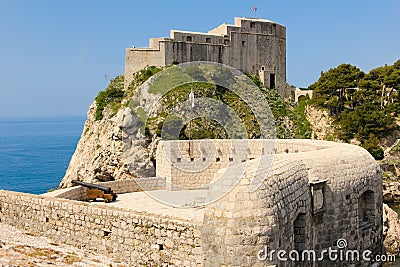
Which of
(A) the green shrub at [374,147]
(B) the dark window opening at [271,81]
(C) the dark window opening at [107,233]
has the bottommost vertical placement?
(C) the dark window opening at [107,233]

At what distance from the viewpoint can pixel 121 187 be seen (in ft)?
55.7

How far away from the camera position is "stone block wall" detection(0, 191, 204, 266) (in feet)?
29.6

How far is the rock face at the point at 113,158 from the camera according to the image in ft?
109

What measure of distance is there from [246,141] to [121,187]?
15.5 ft

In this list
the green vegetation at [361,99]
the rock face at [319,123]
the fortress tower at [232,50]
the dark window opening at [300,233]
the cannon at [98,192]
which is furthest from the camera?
the rock face at [319,123]

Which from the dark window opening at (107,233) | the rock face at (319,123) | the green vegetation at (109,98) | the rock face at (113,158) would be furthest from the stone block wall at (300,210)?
the rock face at (319,123)

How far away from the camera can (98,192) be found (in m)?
15.4

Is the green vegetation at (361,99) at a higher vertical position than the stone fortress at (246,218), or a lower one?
higher

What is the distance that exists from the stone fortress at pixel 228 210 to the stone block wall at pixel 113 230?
2cm

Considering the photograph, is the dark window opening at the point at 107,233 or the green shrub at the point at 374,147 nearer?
the dark window opening at the point at 107,233

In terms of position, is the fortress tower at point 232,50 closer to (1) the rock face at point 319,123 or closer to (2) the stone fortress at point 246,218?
(1) the rock face at point 319,123

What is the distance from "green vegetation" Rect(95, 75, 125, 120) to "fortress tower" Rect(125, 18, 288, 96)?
1.55m

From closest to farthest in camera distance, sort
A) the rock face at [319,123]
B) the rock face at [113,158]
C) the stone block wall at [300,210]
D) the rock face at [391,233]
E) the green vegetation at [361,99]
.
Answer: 1. the stone block wall at [300,210]
2. the rock face at [391,233]
3. the rock face at [113,158]
4. the green vegetation at [361,99]
5. the rock face at [319,123]

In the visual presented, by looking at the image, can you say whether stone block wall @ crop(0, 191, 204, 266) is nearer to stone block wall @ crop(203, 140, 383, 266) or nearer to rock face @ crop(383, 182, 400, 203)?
stone block wall @ crop(203, 140, 383, 266)
